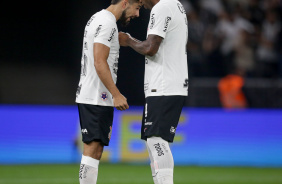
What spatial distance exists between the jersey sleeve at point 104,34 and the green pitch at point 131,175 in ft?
9.95

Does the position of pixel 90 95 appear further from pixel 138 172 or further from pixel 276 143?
pixel 276 143

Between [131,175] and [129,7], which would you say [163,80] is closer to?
[129,7]

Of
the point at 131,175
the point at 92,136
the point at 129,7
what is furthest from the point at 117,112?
the point at 92,136

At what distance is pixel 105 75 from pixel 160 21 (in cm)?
69

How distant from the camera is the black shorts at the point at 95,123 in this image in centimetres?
554

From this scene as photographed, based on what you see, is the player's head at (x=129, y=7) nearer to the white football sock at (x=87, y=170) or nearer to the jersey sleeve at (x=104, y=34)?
the jersey sleeve at (x=104, y=34)

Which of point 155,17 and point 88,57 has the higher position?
point 155,17

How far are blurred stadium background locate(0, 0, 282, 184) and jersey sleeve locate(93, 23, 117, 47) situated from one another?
459 cm

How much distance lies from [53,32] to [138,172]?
382 centimetres

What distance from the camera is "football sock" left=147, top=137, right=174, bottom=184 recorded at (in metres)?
5.38

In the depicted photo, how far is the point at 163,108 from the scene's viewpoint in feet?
17.9

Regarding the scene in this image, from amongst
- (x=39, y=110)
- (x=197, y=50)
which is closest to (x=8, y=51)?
(x=39, y=110)

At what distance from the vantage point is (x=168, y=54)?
5520 millimetres

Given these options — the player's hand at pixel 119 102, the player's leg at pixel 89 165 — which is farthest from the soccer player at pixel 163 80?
the player's leg at pixel 89 165
